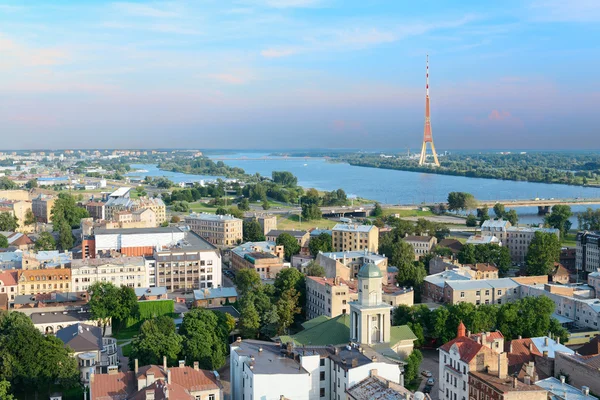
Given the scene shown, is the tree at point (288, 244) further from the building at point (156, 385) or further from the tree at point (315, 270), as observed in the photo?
the building at point (156, 385)

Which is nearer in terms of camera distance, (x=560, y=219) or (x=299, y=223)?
(x=560, y=219)

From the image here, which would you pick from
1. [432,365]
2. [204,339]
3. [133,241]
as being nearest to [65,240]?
[133,241]

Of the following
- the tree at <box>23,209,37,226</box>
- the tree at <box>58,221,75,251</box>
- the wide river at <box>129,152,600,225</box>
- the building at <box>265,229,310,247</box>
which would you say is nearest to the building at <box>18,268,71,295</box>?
the tree at <box>58,221,75,251</box>

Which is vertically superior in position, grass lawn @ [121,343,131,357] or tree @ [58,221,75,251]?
tree @ [58,221,75,251]

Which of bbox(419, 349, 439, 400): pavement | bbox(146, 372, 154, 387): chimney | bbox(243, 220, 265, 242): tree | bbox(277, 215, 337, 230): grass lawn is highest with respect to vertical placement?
bbox(146, 372, 154, 387): chimney

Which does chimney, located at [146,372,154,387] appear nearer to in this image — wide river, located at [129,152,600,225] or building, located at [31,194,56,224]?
building, located at [31,194,56,224]

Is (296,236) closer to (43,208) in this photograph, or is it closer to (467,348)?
(467,348)
